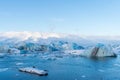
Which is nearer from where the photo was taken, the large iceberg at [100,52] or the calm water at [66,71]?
the calm water at [66,71]

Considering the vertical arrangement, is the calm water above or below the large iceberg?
below

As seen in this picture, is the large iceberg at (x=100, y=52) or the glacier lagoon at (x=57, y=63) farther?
the large iceberg at (x=100, y=52)

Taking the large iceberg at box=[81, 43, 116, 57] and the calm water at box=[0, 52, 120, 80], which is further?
the large iceberg at box=[81, 43, 116, 57]

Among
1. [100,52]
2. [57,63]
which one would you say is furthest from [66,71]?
[100,52]

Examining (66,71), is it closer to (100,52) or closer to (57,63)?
(57,63)

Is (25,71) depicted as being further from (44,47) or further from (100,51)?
(44,47)

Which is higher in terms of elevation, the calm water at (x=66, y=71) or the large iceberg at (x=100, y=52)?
the large iceberg at (x=100, y=52)

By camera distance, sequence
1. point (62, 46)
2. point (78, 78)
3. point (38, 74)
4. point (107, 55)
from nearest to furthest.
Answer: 1. point (78, 78)
2. point (38, 74)
3. point (107, 55)
4. point (62, 46)

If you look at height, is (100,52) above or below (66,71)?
above

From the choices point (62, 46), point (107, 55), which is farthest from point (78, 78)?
point (62, 46)

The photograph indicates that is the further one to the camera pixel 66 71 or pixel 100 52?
pixel 100 52

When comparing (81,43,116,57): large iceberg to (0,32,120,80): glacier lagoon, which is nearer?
(0,32,120,80): glacier lagoon
